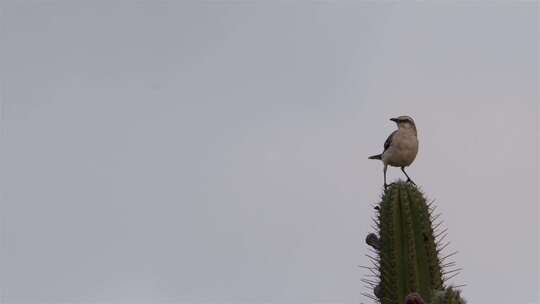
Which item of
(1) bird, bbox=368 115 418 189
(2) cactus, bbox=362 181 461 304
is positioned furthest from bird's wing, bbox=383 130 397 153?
(2) cactus, bbox=362 181 461 304

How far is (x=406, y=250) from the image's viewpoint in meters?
7.29

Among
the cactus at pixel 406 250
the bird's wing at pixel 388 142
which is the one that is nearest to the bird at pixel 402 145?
the bird's wing at pixel 388 142

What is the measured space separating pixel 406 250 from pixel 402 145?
3.15m

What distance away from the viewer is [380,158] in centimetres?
1141

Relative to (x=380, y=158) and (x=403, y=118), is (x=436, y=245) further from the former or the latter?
(x=380, y=158)

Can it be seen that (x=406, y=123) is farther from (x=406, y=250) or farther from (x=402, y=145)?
(x=406, y=250)

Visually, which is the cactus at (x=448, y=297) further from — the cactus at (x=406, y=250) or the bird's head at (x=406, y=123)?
the bird's head at (x=406, y=123)

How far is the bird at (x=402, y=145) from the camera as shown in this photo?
1029 cm

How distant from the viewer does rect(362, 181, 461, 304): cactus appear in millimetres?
7258

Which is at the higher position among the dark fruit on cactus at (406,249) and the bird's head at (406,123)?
the bird's head at (406,123)

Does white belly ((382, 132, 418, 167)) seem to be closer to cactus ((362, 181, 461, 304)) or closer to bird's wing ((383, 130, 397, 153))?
bird's wing ((383, 130, 397, 153))

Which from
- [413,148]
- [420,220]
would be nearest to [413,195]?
[420,220]

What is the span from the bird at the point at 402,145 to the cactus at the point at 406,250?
9.30ft

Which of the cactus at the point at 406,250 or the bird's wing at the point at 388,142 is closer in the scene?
the cactus at the point at 406,250
